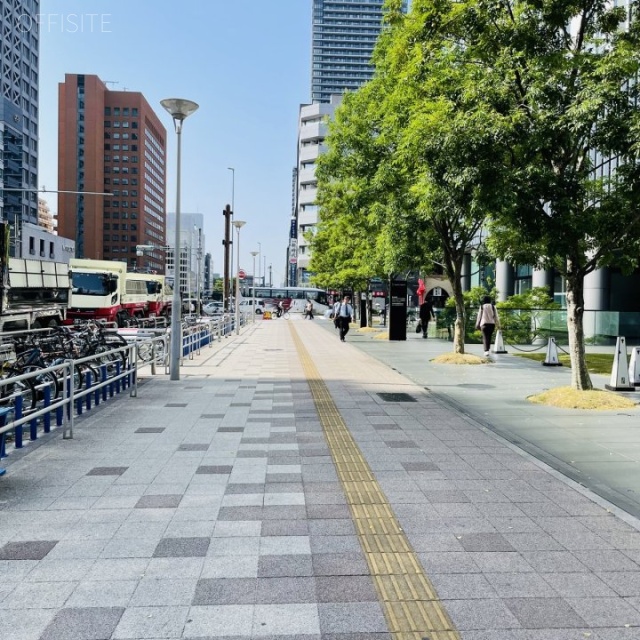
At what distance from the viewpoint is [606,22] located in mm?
10859

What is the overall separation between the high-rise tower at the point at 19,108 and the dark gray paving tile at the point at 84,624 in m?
82.3

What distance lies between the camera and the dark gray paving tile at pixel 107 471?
6.09 m

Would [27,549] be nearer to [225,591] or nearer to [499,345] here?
[225,591]

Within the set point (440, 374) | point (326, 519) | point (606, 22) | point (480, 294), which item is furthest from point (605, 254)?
point (480, 294)

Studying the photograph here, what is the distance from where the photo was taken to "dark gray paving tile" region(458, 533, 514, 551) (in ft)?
14.2

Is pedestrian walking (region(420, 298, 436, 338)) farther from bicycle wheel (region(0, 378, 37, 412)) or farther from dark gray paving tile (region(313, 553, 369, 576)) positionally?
dark gray paving tile (region(313, 553, 369, 576))

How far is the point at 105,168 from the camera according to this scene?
14538 centimetres

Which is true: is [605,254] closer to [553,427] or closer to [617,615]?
[553,427]

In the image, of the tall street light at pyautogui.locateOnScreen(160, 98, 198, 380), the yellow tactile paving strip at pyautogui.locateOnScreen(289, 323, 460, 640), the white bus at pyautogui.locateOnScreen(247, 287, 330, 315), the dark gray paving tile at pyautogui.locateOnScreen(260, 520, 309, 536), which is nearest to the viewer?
the yellow tactile paving strip at pyautogui.locateOnScreen(289, 323, 460, 640)

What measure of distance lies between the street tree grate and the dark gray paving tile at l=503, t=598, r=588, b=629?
7.37 m

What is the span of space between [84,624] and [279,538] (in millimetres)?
1503

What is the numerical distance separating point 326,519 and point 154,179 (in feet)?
549

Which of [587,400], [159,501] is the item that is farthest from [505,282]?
[159,501]

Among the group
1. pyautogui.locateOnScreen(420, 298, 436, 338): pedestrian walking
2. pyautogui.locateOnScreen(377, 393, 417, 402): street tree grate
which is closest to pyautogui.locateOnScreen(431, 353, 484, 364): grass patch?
pyautogui.locateOnScreen(377, 393, 417, 402): street tree grate
